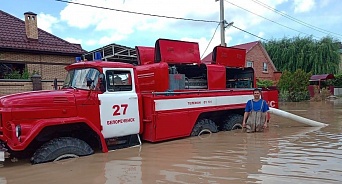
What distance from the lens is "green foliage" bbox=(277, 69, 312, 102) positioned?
89.1 ft

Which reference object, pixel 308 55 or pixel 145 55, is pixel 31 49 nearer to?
pixel 145 55

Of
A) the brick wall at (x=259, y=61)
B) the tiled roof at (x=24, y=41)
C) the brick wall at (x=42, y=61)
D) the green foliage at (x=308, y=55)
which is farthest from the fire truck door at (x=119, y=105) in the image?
the green foliage at (x=308, y=55)

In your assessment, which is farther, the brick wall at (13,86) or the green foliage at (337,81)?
the green foliage at (337,81)

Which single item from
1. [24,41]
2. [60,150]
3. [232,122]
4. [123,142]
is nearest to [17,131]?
[60,150]

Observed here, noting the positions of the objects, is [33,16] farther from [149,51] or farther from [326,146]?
[326,146]

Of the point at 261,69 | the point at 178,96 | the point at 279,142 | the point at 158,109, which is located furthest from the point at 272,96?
the point at 261,69

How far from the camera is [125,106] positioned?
6.89 meters

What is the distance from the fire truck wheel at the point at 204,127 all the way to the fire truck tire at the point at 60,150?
328 cm

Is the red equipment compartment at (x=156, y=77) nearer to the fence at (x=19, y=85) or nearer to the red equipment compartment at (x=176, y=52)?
the red equipment compartment at (x=176, y=52)

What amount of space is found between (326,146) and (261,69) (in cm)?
3102

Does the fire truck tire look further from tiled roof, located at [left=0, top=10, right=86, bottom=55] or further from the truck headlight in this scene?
tiled roof, located at [left=0, top=10, right=86, bottom=55]

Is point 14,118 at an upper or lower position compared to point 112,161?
upper

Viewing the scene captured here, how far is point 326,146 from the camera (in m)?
6.87

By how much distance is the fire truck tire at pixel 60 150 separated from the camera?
564cm
